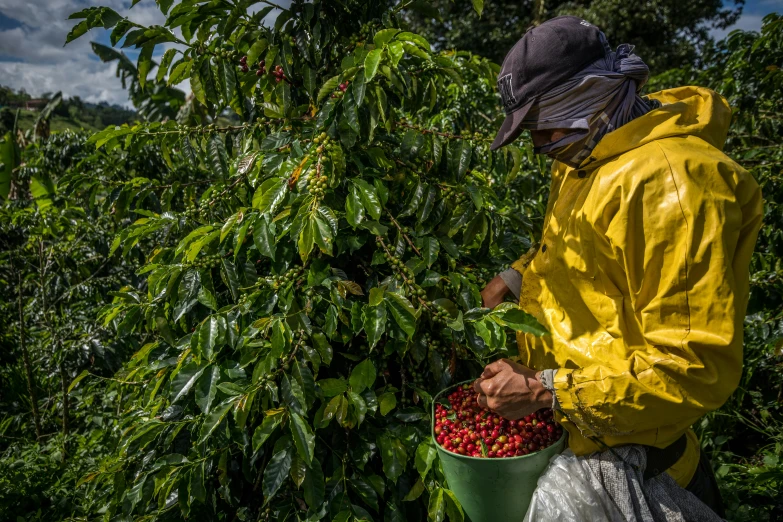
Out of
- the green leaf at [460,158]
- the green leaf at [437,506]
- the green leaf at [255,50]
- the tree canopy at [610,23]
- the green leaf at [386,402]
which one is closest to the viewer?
the green leaf at [437,506]

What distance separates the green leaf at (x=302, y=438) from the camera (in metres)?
1.37

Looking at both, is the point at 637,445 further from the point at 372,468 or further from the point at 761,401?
the point at 761,401

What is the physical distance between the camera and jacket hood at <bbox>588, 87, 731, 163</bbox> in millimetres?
1208

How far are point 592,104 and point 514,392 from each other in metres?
0.68

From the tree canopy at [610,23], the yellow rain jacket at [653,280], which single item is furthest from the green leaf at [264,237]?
the tree canopy at [610,23]

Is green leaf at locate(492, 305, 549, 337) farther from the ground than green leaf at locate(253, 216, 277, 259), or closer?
closer

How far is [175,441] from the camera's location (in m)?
1.86

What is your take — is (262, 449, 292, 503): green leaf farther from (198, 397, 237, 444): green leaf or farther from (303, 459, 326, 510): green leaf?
(198, 397, 237, 444): green leaf

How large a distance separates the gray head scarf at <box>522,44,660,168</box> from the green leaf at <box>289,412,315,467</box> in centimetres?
92

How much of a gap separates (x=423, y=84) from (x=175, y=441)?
1480 millimetres

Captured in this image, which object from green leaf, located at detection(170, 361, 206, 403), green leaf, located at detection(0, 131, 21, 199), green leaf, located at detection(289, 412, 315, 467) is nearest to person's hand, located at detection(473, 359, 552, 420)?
green leaf, located at detection(289, 412, 315, 467)

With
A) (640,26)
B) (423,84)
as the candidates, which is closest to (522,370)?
(423,84)

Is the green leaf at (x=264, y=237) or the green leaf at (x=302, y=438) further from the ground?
the green leaf at (x=264, y=237)

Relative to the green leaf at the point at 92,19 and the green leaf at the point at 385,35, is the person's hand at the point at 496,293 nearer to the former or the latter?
the green leaf at the point at 385,35
